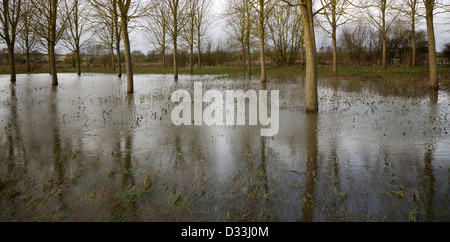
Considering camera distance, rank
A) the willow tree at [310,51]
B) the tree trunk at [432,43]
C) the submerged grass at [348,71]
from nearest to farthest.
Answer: the willow tree at [310,51], the tree trunk at [432,43], the submerged grass at [348,71]

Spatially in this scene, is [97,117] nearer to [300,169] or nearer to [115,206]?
[115,206]

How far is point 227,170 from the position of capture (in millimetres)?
4410

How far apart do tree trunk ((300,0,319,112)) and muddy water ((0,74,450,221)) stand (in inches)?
35.1

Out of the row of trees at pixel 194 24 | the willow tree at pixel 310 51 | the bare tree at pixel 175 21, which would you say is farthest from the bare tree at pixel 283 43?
the willow tree at pixel 310 51

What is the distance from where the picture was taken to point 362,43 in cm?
4428

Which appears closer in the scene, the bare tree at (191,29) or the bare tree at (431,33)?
the bare tree at (431,33)

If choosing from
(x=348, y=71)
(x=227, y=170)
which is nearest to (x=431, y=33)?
(x=227, y=170)

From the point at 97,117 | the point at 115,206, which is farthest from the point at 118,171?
the point at 97,117

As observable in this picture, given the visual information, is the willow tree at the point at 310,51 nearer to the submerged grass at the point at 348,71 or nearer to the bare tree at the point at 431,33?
the bare tree at the point at 431,33

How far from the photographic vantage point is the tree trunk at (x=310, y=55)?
8656 mm

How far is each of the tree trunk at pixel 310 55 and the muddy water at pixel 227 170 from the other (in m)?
0.89

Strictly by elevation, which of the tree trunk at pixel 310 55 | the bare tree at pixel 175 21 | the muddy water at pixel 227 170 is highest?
the bare tree at pixel 175 21

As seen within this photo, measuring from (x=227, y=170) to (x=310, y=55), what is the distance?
5831mm
